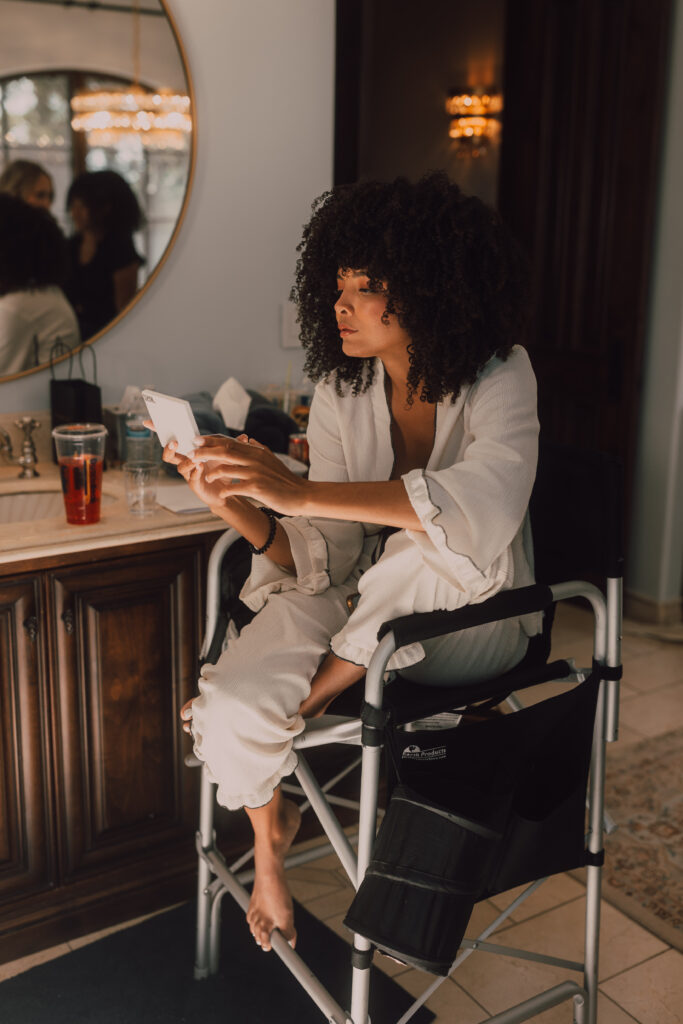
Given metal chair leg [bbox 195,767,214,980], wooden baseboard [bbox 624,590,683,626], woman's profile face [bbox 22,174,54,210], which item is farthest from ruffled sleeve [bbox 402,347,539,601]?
wooden baseboard [bbox 624,590,683,626]

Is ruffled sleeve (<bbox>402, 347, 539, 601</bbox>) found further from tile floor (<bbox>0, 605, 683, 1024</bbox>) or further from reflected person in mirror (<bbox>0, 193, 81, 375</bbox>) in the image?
reflected person in mirror (<bbox>0, 193, 81, 375</bbox>)

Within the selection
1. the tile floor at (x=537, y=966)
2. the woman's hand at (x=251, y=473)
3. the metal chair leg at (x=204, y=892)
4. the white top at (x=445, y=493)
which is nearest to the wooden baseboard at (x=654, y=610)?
the tile floor at (x=537, y=966)

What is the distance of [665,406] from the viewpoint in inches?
135

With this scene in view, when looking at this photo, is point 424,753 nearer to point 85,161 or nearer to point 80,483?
point 80,483

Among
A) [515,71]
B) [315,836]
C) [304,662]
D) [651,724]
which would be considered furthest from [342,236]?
[515,71]

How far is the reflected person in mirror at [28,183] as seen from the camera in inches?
78.1


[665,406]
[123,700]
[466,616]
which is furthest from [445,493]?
[665,406]

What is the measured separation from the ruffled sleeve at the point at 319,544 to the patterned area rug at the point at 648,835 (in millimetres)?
968

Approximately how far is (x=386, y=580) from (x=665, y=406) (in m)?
2.33

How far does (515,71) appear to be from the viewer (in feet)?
12.2

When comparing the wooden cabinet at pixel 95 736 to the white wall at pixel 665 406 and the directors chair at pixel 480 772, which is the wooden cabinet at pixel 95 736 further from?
the white wall at pixel 665 406

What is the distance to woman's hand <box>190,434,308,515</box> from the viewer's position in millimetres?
1411

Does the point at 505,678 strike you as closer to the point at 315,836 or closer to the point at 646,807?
the point at 315,836

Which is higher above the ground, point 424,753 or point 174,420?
point 174,420
